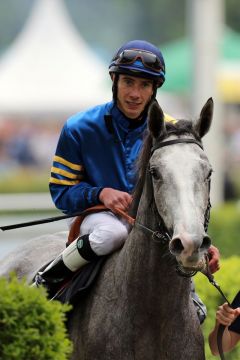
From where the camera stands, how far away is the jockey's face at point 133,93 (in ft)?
20.9

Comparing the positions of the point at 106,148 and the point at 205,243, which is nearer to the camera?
the point at 205,243

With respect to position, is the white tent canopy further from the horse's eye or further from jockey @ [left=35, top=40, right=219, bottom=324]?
the horse's eye

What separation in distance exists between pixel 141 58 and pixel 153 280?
1283 mm

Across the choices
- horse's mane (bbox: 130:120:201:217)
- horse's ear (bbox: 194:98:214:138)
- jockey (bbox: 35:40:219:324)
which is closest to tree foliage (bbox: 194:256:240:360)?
jockey (bbox: 35:40:219:324)

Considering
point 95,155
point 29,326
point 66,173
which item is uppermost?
point 95,155

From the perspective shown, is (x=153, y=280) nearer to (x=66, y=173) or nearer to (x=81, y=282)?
(x=81, y=282)

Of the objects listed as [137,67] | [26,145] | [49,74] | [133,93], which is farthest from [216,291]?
[26,145]

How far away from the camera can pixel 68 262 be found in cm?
635

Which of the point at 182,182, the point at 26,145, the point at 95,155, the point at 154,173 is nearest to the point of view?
the point at 182,182

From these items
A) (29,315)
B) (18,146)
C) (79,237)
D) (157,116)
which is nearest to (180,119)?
(157,116)

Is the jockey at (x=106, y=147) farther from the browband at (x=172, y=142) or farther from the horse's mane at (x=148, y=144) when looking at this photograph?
the browband at (x=172, y=142)

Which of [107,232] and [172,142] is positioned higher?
[172,142]

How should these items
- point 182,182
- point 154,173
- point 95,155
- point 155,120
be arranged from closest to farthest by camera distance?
point 182,182, point 154,173, point 155,120, point 95,155

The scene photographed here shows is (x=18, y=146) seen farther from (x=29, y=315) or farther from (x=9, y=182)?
(x=29, y=315)
